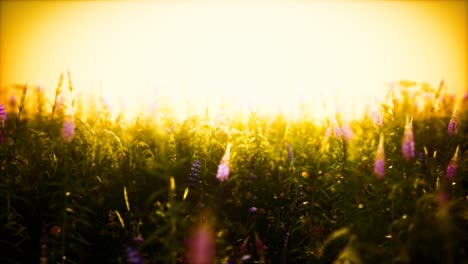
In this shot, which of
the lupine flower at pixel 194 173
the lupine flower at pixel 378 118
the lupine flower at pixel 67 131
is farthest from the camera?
the lupine flower at pixel 378 118

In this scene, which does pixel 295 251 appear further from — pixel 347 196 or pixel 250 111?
pixel 250 111

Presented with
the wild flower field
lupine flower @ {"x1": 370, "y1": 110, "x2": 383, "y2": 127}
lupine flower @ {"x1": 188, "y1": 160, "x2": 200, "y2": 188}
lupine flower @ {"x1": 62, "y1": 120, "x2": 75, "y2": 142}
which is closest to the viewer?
the wild flower field

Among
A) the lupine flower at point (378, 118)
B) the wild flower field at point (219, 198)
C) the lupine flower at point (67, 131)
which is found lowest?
the wild flower field at point (219, 198)

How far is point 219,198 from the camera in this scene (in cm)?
279

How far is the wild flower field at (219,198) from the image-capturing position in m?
1.91

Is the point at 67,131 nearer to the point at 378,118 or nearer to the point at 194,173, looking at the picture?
the point at 194,173

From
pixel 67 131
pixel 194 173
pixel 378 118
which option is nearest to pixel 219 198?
pixel 194 173

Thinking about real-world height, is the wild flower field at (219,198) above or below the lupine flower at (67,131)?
below

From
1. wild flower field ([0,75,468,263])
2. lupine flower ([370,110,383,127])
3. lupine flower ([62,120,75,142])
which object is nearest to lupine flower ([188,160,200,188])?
wild flower field ([0,75,468,263])

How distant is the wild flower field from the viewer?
191cm

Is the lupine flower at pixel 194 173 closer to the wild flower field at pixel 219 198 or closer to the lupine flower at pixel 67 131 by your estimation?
the wild flower field at pixel 219 198

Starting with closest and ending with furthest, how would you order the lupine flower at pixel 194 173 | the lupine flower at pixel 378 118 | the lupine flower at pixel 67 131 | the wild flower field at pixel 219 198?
the wild flower field at pixel 219 198, the lupine flower at pixel 67 131, the lupine flower at pixel 194 173, the lupine flower at pixel 378 118

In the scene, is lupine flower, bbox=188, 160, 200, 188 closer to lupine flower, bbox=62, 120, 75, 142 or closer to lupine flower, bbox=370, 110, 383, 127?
lupine flower, bbox=62, 120, 75, 142

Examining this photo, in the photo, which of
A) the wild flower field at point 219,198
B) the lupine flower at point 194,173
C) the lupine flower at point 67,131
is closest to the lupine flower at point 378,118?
the wild flower field at point 219,198
